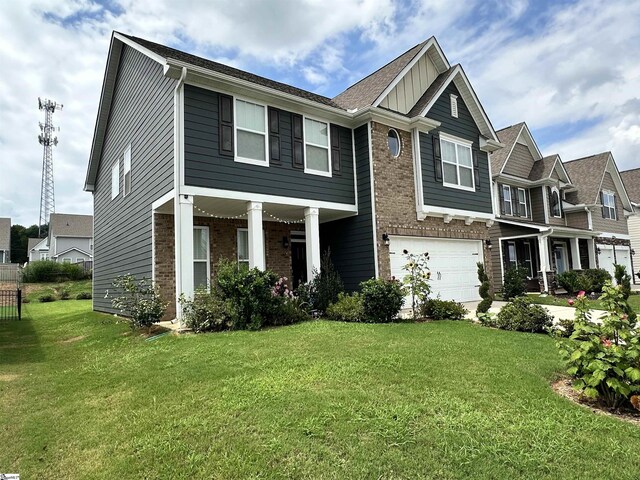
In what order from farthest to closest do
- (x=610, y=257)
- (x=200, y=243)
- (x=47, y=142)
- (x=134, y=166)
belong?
(x=47, y=142) → (x=610, y=257) → (x=134, y=166) → (x=200, y=243)

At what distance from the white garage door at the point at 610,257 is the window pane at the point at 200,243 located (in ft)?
78.1

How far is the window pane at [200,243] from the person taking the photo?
11.8m

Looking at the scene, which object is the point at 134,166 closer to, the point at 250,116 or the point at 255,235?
the point at 250,116

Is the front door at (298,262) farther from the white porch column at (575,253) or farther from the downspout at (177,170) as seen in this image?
the white porch column at (575,253)

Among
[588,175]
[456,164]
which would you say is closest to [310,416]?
[456,164]

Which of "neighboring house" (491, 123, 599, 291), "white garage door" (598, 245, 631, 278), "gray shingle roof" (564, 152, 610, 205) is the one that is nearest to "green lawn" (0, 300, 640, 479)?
"neighboring house" (491, 123, 599, 291)

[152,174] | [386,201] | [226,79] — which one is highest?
[226,79]

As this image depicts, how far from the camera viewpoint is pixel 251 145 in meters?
10.7

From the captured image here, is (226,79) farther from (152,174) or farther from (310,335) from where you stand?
(310,335)

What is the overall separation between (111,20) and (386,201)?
1055 cm

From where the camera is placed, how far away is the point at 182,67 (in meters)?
9.15

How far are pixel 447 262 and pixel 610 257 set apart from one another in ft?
57.9

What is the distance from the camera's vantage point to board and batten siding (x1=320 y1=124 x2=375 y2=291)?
483 inches

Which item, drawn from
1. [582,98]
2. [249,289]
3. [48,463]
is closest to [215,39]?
[249,289]
